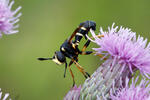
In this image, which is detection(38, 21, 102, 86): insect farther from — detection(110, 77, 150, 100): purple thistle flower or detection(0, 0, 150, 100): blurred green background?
detection(0, 0, 150, 100): blurred green background

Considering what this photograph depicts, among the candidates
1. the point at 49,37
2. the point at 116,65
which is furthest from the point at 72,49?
the point at 49,37

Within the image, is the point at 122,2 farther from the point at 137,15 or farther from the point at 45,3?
the point at 45,3

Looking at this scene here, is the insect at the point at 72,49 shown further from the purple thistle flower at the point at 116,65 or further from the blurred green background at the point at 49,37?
the blurred green background at the point at 49,37

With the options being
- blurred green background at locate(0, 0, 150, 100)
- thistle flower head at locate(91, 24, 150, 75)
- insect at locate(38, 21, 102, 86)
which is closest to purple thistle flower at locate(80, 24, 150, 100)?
thistle flower head at locate(91, 24, 150, 75)

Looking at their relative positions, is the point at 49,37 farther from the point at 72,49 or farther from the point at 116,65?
the point at 116,65

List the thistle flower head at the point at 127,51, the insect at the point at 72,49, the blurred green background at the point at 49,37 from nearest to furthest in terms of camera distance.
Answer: the thistle flower head at the point at 127,51, the insect at the point at 72,49, the blurred green background at the point at 49,37

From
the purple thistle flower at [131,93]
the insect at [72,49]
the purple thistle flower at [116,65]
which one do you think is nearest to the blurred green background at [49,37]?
the insect at [72,49]

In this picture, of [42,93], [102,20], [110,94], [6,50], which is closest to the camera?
[110,94]

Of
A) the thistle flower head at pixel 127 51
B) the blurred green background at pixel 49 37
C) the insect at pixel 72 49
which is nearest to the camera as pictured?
the thistle flower head at pixel 127 51

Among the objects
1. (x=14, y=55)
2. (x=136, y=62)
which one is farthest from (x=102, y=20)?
(x=136, y=62)
